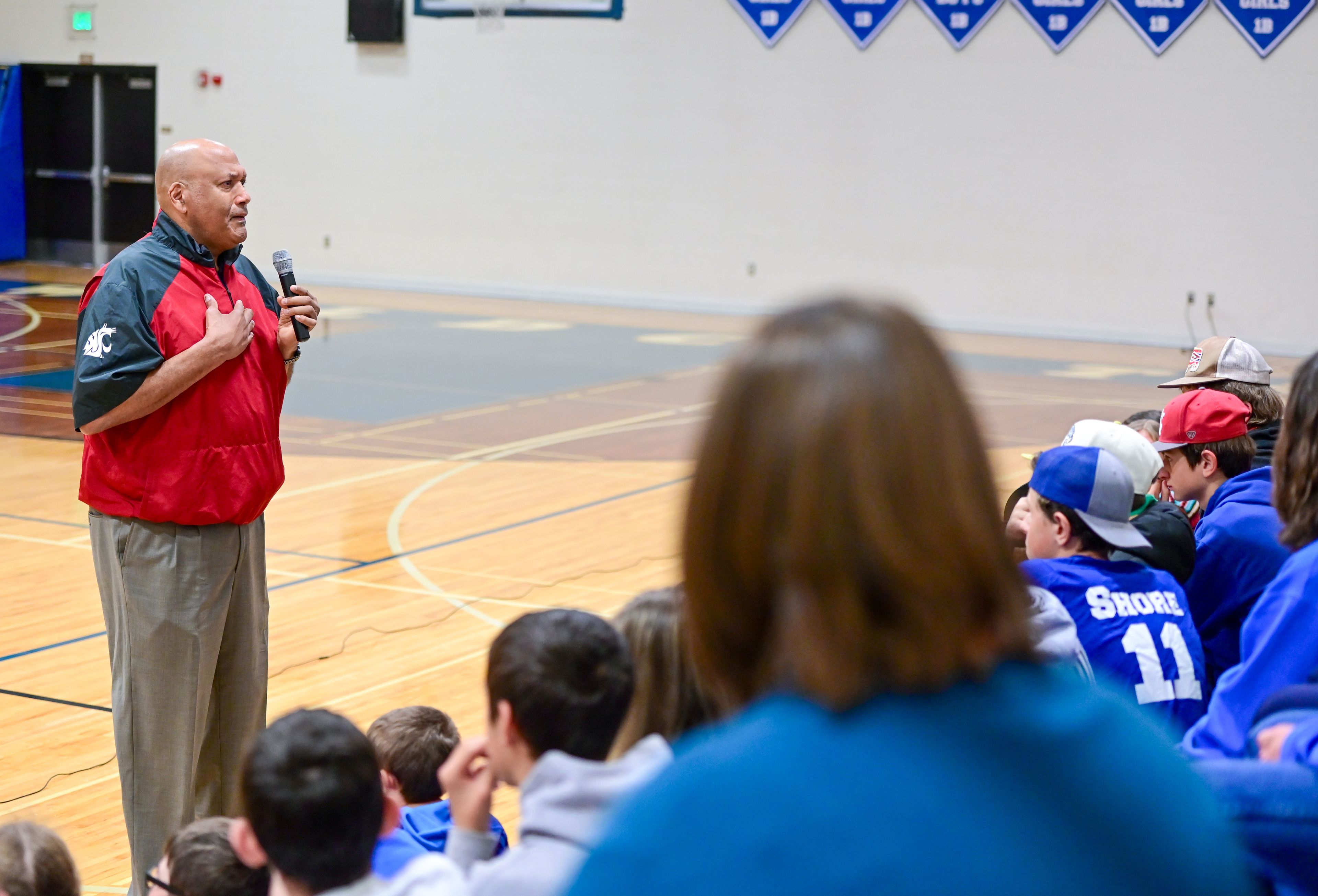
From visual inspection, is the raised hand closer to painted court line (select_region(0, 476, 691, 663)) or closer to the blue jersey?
the blue jersey

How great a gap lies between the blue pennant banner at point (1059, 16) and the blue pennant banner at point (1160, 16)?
0.88ft

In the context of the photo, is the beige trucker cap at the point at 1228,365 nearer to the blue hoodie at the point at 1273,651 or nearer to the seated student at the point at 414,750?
the blue hoodie at the point at 1273,651

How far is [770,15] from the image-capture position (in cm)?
1672

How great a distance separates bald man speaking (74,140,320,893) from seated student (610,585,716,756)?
1.69 metres

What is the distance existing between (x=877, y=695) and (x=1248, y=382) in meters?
3.20

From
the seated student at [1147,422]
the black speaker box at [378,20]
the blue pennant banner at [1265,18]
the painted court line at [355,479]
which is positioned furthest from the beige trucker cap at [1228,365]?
the black speaker box at [378,20]

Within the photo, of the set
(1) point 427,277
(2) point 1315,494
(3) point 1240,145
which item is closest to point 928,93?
(3) point 1240,145

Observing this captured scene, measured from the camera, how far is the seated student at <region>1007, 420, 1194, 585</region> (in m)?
2.87

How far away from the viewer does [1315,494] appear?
6.25ft

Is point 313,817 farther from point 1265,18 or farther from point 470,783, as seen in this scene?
point 1265,18

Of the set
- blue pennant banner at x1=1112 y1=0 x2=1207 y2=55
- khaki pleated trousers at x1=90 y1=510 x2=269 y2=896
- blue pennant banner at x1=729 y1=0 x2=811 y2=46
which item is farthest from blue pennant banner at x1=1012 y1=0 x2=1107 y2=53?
khaki pleated trousers at x1=90 y1=510 x2=269 y2=896

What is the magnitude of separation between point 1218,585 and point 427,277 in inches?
656

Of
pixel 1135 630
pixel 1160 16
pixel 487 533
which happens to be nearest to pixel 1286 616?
pixel 1135 630

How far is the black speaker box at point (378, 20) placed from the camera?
18406 millimetres
